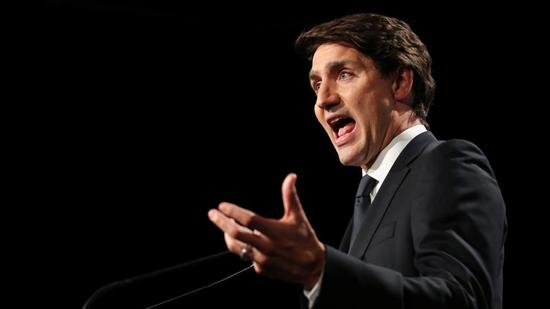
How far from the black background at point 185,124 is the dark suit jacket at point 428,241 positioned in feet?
6.76

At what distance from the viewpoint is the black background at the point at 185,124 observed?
11.2 feet

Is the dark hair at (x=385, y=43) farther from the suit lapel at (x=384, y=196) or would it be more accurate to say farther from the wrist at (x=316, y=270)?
the wrist at (x=316, y=270)

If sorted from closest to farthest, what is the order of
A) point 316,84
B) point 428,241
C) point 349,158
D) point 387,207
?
1. point 428,241
2. point 387,207
3. point 349,158
4. point 316,84

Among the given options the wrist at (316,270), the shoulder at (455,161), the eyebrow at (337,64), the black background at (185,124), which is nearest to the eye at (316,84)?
the eyebrow at (337,64)

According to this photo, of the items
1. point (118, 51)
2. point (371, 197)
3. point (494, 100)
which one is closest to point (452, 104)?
point (494, 100)

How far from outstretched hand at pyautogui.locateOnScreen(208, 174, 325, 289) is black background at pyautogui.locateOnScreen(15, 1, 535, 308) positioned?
2.55 metres

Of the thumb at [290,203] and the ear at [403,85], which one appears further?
the ear at [403,85]

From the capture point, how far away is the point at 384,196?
1633mm

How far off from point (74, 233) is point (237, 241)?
258 cm

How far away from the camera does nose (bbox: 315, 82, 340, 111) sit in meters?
1.96

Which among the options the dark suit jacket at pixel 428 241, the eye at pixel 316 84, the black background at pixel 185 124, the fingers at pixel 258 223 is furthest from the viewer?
the black background at pixel 185 124

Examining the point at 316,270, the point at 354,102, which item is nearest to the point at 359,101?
the point at 354,102

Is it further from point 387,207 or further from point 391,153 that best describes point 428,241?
point 391,153

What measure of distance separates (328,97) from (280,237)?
0.95 m
